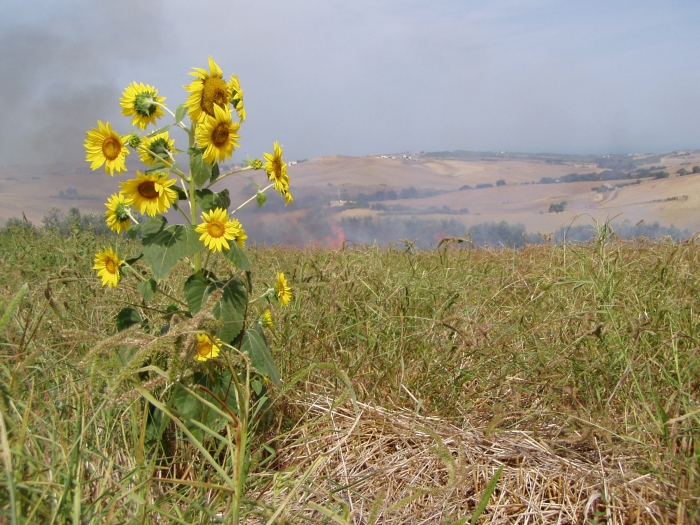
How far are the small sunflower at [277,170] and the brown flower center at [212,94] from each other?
0.70 feet

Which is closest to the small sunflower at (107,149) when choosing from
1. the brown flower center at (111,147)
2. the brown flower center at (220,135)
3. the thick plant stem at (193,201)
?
the brown flower center at (111,147)

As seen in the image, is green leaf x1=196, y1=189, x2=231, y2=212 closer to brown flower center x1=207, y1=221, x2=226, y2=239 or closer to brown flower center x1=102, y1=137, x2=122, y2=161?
brown flower center x1=207, y1=221, x2=226, y2=239

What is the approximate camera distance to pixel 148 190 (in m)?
1.68

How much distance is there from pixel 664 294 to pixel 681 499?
4.57ft

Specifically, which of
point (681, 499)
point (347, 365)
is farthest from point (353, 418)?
point (681, 499)

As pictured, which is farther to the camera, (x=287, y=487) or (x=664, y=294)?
(x=664, y=294)

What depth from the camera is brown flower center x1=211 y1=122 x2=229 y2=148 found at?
5.28 feet

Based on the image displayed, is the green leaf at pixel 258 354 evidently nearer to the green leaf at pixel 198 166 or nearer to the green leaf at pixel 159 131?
the green leaf at pixel 198 166

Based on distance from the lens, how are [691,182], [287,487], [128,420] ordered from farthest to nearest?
[691,182] < [128,420] < [287,487]

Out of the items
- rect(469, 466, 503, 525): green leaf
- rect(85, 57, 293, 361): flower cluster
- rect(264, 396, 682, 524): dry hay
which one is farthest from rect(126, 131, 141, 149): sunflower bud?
rect(469, 466, 503, 525): green leaf

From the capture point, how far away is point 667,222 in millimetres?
9484

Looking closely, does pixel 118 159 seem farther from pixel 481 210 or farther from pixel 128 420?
pixel 481 210

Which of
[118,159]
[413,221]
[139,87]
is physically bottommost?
[413,221]

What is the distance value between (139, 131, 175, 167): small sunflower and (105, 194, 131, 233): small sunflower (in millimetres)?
151
